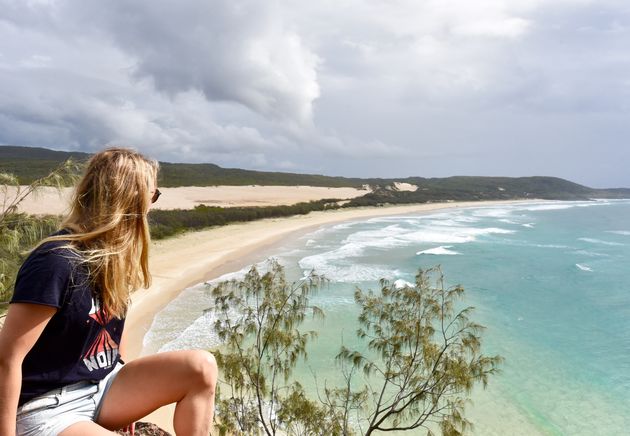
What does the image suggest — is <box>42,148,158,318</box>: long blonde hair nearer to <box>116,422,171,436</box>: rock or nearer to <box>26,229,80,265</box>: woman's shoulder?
<box>26,229,80,265</box>: woman's shoulder

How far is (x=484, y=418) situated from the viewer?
8.07 m

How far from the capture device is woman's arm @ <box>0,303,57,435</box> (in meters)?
1.64

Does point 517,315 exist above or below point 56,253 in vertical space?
below

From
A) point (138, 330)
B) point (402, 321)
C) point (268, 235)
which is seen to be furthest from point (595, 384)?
point (268, 235)

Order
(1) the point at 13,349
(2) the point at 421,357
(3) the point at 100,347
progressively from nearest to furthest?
1. (1) the point at 13,349
2. (3) the point at 100,347
3. (2) the point at 421,357

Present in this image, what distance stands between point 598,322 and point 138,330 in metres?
14.1

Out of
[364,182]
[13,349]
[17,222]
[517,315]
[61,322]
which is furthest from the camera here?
[364,182]

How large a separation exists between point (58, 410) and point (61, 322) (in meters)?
0.38

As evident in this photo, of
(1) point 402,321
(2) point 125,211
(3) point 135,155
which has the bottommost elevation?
(1) point 402,321

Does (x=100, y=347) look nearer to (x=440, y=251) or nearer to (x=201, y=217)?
(x=440, y=251)

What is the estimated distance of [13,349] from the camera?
1.65 meters

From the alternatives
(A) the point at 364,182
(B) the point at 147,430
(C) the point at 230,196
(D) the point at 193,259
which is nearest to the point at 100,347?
(B) the point at 147,430

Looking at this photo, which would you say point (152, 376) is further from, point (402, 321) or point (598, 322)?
point (598, 322)

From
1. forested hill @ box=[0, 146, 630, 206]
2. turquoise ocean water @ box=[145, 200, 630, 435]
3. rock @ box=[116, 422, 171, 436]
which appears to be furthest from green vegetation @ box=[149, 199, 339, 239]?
rock @ box=[116, 422, 171, 436]
